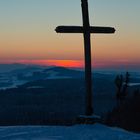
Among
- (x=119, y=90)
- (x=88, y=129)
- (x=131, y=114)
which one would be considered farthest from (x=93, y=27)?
(x=119, y=90)

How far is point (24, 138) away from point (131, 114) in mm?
61721

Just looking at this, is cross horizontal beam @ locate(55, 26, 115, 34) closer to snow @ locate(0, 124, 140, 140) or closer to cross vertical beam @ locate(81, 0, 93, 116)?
cross vertical beam @ locate(81, 0, 93, 116)

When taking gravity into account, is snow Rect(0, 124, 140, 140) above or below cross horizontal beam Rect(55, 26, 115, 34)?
below

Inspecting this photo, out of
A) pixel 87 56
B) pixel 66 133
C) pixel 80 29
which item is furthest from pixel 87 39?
pixel 66 133

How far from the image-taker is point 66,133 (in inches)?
575

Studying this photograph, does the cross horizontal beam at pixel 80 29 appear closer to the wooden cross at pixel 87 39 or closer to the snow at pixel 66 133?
the wooden cross at pixel 87 39

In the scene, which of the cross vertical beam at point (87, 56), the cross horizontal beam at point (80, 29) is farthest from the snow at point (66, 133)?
the cross horizontal beam at point (80, 29)

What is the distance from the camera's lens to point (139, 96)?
271ft

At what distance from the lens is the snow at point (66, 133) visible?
45.6ft

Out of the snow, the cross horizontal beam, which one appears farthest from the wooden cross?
the snow

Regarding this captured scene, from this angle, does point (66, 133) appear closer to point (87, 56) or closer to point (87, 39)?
point (87, 56)

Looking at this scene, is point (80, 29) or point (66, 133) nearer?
point (66, 133)

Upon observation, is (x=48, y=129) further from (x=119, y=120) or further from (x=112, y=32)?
(x=119, y=120)

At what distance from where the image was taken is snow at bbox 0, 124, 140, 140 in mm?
13898
